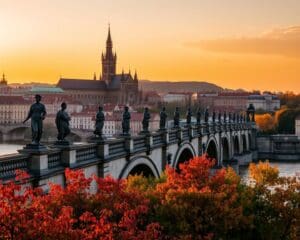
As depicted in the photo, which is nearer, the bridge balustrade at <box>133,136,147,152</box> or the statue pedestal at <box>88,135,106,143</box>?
the statue pedestal at <box>88,135,106,143</box>

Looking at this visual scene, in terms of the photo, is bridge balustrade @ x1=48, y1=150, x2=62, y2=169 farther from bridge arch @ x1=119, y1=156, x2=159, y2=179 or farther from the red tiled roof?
the red tiled roof

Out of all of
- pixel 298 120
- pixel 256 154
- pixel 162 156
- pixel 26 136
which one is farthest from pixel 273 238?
pixel 26 136

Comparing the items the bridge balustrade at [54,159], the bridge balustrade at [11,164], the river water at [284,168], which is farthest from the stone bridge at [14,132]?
the bridge balustrade at [11,164]

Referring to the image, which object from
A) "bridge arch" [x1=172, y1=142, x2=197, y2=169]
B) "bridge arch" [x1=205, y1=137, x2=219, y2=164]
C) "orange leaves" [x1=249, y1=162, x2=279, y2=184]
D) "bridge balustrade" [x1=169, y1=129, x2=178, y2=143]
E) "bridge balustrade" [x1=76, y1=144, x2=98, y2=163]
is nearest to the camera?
"bridge balustrade" [x1=76, y1=144, x2=98, y2=163]

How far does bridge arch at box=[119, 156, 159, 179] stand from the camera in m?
25.1

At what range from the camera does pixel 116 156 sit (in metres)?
23.4

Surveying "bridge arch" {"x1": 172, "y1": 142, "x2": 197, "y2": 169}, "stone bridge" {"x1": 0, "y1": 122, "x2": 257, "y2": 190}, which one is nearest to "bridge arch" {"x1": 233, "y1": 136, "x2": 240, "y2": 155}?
"stone bridge" {"x1": 0, "y1": 122, "x2": 257, "y2": 190}

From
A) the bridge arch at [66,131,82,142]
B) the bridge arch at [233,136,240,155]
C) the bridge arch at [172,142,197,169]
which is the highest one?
the bridge arch at [172,142,197,169]

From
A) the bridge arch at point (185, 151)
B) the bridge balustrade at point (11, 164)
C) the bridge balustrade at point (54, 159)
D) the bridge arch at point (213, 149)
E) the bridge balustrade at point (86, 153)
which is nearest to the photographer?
the bridge balustrade at point (11, 164)

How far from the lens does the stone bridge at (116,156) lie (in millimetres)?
16516

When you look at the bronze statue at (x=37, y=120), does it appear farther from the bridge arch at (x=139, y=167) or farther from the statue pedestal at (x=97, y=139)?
the bridge arch at (x=139, y=167)

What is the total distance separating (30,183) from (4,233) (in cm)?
568

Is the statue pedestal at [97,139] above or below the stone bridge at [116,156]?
above

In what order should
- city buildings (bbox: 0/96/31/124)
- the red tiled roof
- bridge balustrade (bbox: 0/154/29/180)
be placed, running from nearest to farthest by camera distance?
bridge balustrade (bbox: 0/154/29/180) < city buildings (bbox: 0/96/31/124) < the red tiled roof
